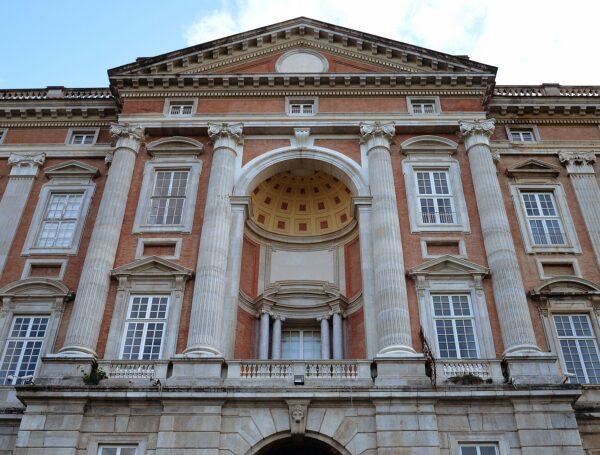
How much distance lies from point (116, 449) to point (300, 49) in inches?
853

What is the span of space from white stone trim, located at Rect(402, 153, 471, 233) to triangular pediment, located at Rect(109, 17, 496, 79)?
16.7ft

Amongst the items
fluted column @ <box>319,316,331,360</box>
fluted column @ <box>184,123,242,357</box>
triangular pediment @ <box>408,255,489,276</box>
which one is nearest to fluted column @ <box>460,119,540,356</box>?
triangular pediment @ <box>408,255,489,276</box>

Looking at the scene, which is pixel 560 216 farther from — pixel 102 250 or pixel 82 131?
pixel 82 131

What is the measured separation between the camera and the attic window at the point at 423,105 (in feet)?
102

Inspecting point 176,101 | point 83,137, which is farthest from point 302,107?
point 83,137

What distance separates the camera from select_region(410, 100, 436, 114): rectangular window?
31.1 meters

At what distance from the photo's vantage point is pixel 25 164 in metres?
30.9

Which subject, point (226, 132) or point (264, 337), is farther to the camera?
point (226, 132)

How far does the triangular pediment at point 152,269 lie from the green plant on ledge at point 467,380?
11.1m

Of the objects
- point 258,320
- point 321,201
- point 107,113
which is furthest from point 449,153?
point 107,113

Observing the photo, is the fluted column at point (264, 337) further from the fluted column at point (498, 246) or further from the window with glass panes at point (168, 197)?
the fluted column at point (498, 246)

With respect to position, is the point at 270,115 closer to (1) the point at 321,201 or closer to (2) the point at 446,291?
(1) the point at 321,201

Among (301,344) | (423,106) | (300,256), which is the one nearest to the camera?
(301,344)

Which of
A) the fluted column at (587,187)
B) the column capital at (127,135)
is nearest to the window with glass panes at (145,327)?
the column capital at (127,135)
